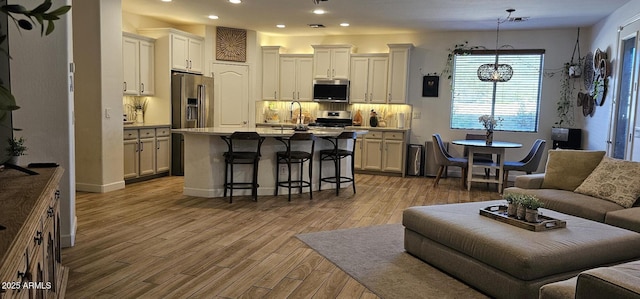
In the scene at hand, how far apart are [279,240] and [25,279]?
2674 millimetres

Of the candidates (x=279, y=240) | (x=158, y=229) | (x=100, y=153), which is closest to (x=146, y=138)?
(x=100, y=153)

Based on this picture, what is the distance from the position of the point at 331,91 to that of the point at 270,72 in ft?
4.52

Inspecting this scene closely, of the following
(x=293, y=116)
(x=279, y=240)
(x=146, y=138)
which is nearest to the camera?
(x=279, y=240)

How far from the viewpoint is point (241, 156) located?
547 cm

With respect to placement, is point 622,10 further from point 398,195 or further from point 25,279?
point 25,279

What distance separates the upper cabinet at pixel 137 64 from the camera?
6719 millimetres

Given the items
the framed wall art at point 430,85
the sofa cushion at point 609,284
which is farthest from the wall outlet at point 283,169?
the sofa cushion at point 609,284

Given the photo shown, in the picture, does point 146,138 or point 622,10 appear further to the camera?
point 146,138

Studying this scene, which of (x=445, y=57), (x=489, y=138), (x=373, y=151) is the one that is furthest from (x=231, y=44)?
(x=489, y=138)

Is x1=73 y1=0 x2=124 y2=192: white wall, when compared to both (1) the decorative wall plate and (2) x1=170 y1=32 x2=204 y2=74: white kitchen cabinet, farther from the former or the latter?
(1) the decorative wall plate

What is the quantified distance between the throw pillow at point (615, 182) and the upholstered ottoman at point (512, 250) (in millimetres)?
885

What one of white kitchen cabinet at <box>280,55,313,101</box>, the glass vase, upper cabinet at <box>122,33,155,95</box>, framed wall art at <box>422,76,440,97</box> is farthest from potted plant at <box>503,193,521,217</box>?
white kitchen cabinet at <box>280,55,313,101</box>

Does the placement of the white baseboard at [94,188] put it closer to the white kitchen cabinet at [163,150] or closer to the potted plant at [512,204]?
the white kitchen cabinet at [163,150]

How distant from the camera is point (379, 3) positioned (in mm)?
6137
